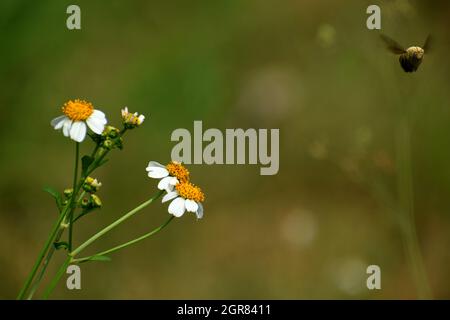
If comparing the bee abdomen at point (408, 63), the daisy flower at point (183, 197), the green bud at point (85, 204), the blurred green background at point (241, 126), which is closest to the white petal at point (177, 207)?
the daisy flower at point (183, 197)

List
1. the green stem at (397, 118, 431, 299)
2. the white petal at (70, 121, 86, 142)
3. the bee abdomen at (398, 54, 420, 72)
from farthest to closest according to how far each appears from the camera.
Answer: the green stem at (397, 118, 431, 299) < the bee abdomen at (398, 54, 420, 72) < the white petal at (70, 121, 86, 142)

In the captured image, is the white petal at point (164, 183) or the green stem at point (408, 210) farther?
the green stem at point (408, 210)

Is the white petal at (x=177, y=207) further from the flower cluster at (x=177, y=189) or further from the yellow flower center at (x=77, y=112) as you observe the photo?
the yellow flower center at (x=77, y=112)

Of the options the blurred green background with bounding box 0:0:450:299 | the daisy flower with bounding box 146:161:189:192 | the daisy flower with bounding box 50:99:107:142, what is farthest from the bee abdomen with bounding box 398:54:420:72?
the daisy flower with bounding box 50:99:107:142

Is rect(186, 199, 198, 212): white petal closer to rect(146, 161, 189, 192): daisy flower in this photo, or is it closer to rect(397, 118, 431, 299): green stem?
rect(146, 161, 189, 192): daisy flower

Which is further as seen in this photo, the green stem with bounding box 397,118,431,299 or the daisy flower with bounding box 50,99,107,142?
the green stem with bounding box 397,118,431,299

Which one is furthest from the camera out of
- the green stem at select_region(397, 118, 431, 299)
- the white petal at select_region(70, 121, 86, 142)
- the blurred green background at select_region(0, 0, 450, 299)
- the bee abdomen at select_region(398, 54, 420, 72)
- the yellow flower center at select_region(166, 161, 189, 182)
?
the blurred green background at select_region(0, 0, 450, 299)

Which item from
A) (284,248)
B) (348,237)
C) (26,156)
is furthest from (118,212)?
(348,237)
